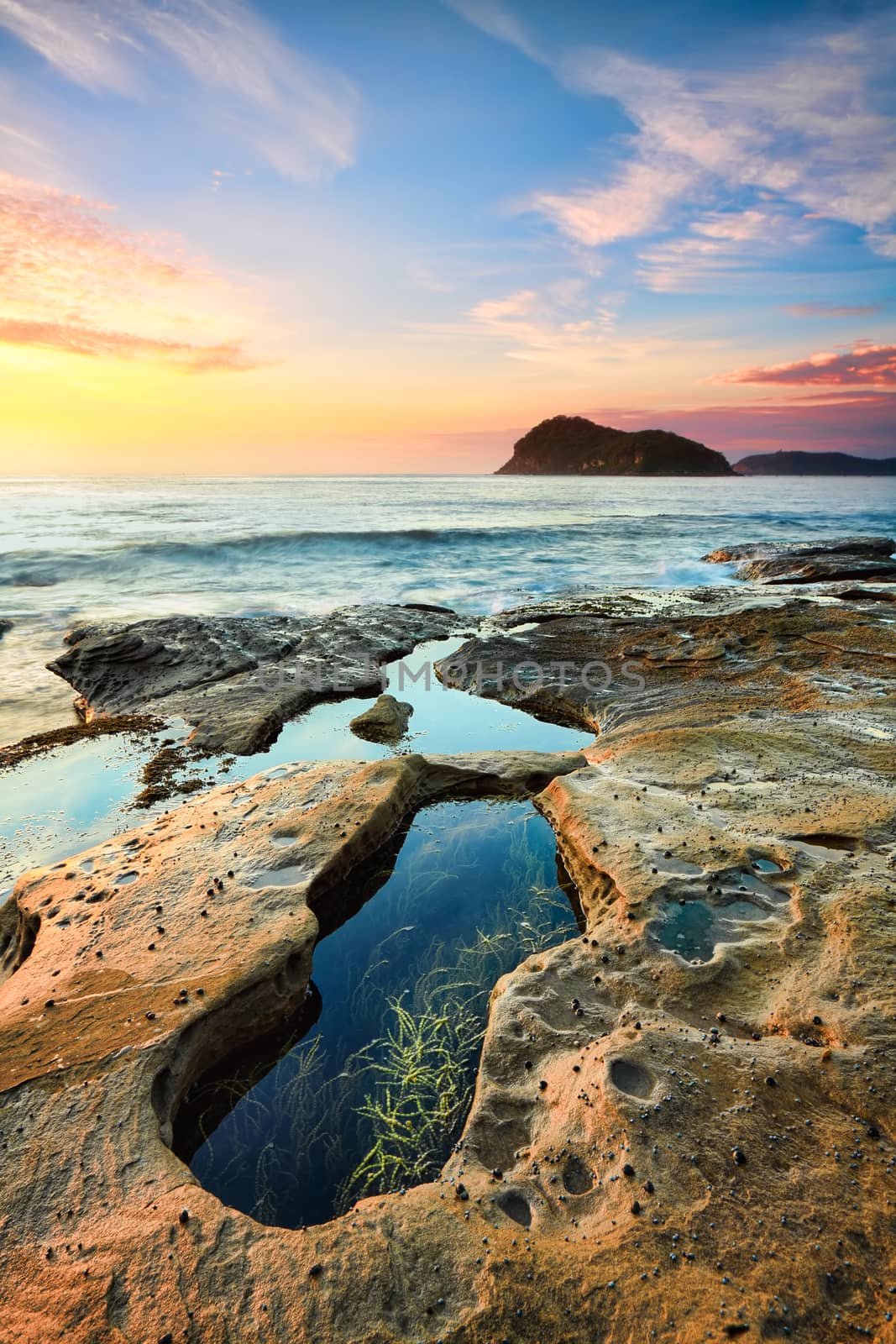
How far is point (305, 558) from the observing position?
2912cm

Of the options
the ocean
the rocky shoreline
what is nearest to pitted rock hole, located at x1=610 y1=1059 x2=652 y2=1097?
the rocky shoreline

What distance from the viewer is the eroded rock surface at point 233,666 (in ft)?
30.0

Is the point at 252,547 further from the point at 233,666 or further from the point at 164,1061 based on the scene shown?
the point at 164,1061

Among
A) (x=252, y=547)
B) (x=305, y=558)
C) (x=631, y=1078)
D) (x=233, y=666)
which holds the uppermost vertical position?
(x=631, y=1078)

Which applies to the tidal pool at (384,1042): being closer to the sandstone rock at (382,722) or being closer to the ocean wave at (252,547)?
the sandstone rock at (382,722)

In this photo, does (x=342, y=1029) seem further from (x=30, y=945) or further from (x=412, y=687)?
(x=412, y=687)

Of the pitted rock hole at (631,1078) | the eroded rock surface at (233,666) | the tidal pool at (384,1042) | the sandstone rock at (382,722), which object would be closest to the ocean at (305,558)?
the eroded rock surface at (233,666)

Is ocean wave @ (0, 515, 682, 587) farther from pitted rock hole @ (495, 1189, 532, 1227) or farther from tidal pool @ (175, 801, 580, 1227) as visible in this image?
pitted rock hole @ (495, 1189, 532, 1227)

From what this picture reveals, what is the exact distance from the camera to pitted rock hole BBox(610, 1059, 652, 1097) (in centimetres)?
318

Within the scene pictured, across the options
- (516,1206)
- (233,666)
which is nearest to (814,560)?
(233,666)

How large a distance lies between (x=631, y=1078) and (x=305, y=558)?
2769cm

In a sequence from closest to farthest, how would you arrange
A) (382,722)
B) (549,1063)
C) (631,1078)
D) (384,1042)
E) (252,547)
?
(631,1078) → (549,1063) → (384,1042) → (382,722) → (252,547)

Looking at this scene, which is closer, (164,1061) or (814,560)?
(164,1061)

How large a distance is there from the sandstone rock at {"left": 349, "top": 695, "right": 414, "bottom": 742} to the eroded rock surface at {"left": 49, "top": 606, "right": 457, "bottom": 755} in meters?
1.11
